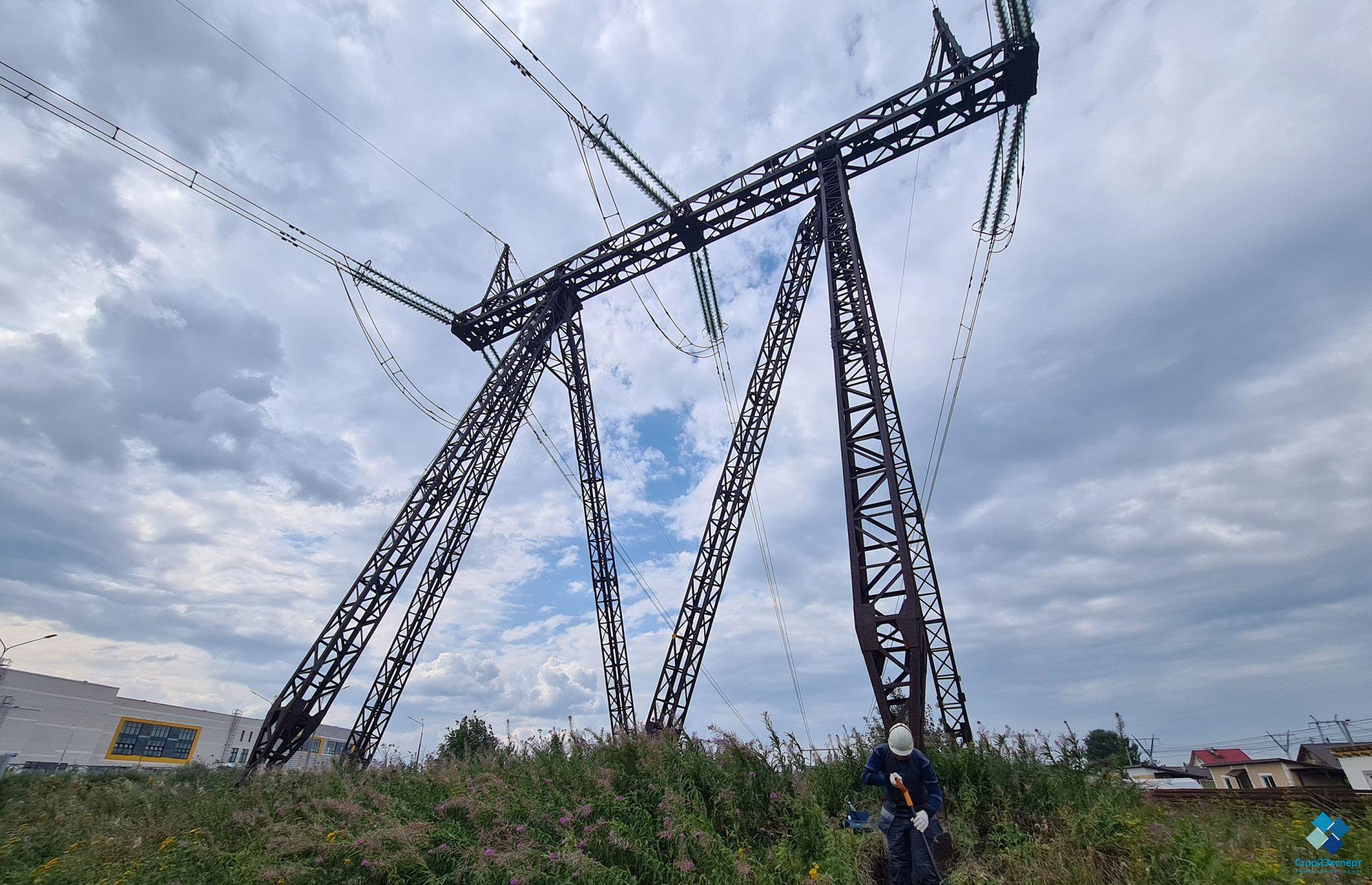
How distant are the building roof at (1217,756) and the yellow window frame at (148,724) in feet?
261

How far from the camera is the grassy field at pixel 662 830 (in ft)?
17.0

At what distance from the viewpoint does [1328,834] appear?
17.4ft

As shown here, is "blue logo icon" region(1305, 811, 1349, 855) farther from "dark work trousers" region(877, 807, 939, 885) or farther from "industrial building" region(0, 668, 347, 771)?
"industrial building" region(0, 668, 347, 771)

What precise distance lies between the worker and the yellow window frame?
6825 cm

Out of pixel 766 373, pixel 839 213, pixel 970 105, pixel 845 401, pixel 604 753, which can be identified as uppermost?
pixel 970 105

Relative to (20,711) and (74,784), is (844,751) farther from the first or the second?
(20,711)

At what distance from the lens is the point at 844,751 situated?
7.92 m

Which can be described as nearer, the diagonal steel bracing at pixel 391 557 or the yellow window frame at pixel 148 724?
the diagonal steel bracing at pixel 391 557

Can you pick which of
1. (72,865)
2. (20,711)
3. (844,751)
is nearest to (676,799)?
(844,751)

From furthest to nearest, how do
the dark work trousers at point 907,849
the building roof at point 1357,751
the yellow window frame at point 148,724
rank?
the yellow window frame at point 148,724 < the building roof at point 1357,751 < the dark work trousers at point 907,849

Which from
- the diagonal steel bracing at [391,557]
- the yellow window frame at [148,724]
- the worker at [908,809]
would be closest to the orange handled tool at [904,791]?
the worker at [908,809]

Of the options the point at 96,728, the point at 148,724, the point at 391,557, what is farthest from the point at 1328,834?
the point at 148,724

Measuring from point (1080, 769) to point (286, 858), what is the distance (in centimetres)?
880

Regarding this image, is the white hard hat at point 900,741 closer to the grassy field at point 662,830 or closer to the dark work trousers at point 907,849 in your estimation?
the dark work trousers at point 907,849
